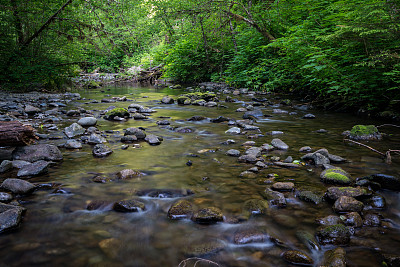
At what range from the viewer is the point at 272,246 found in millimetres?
2002

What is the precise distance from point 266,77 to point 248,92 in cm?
117

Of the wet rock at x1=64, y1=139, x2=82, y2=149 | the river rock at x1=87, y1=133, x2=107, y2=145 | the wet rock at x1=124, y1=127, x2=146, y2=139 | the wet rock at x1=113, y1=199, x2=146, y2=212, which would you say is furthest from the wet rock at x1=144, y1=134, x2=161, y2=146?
the wet rock at x1=113, y1=199, x2=146, y2=212

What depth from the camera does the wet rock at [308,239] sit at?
77.0 inches

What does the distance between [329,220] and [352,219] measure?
0.19 meters

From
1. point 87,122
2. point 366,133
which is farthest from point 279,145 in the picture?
point 87,122

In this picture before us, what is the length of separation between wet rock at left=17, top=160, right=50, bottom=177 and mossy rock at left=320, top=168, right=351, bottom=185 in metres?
3.46

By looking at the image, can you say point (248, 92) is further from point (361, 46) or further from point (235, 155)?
point (235, 155)

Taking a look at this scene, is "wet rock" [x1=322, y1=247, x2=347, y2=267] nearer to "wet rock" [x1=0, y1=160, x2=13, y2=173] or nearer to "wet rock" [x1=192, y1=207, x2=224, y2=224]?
"wet rock" [x1=192, y1=207, x2=224, y2=224]

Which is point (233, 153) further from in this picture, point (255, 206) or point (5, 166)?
point (5, 166)

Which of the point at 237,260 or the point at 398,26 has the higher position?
the point at 398,26

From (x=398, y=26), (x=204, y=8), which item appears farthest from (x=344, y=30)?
(x=204, y=8)

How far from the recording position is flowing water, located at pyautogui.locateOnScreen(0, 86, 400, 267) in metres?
1.88

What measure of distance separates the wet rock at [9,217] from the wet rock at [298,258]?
2218mm

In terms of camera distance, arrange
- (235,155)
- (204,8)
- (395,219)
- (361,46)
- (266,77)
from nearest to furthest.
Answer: (395,219)
(235,155)
(361,46)
(204,8)
(266,77)
